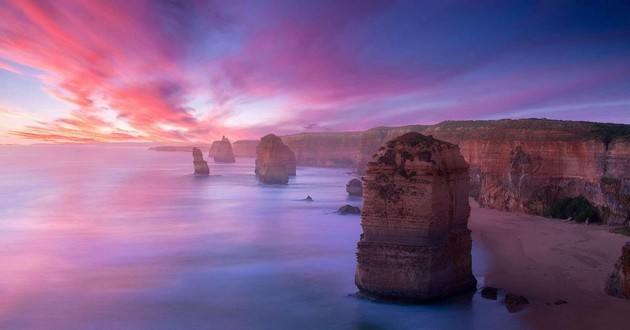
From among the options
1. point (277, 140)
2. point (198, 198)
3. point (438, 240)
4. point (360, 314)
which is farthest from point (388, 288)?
→ point (277, 140)

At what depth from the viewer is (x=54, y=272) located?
25.9 metres

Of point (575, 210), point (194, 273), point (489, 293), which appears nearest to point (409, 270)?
point (489, 293)

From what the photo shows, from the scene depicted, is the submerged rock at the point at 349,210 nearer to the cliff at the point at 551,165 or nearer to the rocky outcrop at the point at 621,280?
the cliff at the point at 551,165

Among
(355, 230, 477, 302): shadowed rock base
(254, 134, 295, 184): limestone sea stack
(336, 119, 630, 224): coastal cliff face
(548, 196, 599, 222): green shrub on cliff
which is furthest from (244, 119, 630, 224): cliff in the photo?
(254, 134, 295, 184): limestone sea stack

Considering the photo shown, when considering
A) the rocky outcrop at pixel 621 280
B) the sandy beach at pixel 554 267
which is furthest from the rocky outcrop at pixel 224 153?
the rocky outcrop at pixel 621 280

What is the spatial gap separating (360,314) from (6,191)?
2907 inches

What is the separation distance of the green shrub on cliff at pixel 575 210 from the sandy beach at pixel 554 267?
1.35 m

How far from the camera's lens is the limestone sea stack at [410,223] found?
672 inches

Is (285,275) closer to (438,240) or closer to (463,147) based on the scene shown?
(438,240)

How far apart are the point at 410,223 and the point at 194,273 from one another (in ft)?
44.1

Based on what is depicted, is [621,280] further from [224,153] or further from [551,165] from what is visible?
[224,153]

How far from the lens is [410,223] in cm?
1722

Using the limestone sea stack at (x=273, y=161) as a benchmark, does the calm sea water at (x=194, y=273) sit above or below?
below

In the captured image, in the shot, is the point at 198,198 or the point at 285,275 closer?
the point at 285,275
